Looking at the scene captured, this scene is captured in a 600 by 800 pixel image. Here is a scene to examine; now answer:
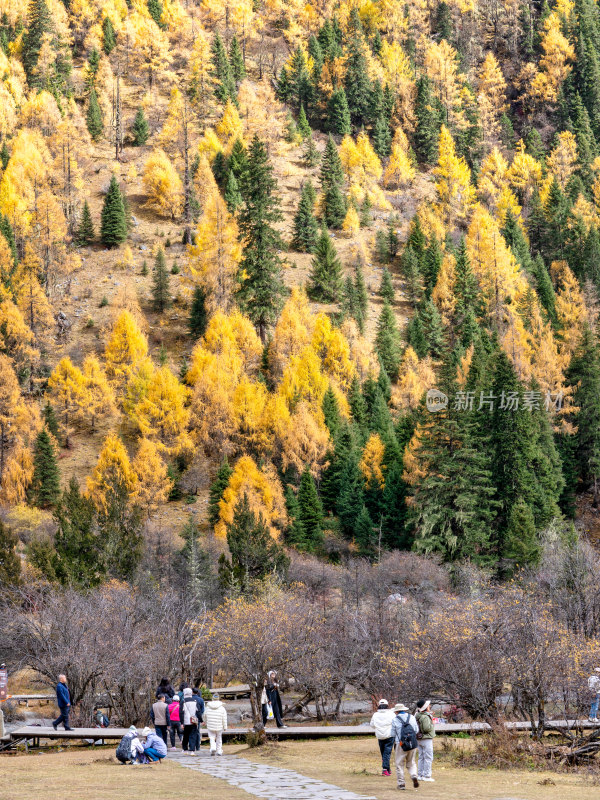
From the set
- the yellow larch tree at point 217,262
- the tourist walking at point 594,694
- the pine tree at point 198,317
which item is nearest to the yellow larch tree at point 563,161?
the yellow larch tree at point 217,262

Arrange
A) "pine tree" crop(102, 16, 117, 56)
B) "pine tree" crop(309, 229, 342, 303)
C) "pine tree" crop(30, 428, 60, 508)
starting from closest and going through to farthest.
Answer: "pine tree" crop(30, 428, 60, 508) < "pine tree" crop(309, 229, 342, 303) < "pine tree" crop(102, 16, 117, 56)

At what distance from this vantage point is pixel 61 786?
13.8m

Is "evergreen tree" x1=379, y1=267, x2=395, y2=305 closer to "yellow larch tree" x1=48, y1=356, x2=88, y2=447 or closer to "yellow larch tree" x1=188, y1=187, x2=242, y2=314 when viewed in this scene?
"yellow larch tree" x1=188, y1=187, x2=242, y2=314

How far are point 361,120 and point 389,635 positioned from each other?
10128 cm

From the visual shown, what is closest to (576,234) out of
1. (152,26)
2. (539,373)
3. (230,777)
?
(539,373)

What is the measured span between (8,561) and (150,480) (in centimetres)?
1796

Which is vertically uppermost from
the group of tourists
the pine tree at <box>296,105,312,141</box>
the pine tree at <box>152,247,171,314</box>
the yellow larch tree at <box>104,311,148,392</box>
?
the pine tree at <box>296,105,312,141</box>

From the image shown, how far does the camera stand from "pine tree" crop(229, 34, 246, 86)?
122375 mm

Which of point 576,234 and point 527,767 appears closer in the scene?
point 527,767

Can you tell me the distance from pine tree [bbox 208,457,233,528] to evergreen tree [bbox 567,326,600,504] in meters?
24.1

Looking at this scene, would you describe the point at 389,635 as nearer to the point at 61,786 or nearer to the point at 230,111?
the point at 61,786

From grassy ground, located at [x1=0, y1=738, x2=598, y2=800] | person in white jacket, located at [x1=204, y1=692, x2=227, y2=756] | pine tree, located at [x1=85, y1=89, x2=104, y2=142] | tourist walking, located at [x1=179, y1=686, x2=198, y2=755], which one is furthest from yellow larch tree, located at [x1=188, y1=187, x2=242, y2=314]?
grassy ground, located at [x1=0, y1=738, x2=598, y2=800]

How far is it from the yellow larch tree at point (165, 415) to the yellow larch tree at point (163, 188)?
3058 cm

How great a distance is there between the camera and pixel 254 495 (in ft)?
186
